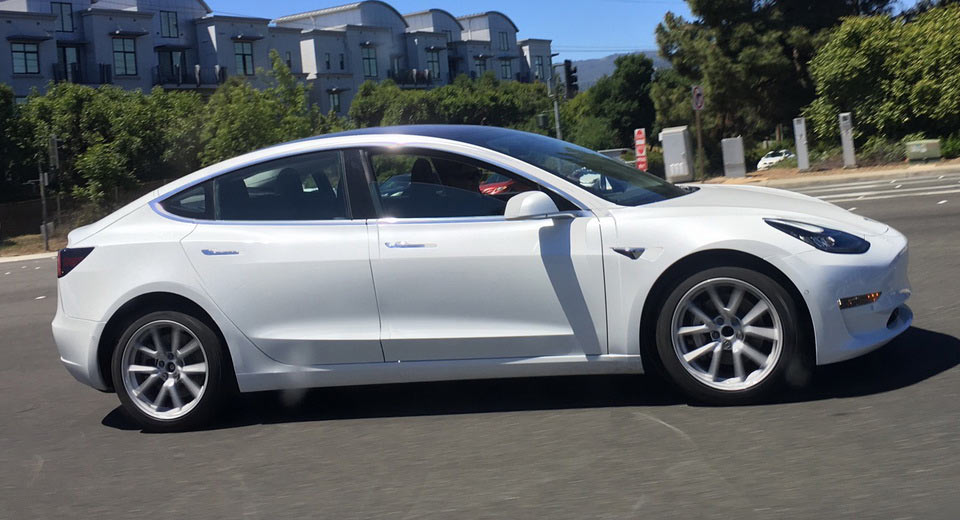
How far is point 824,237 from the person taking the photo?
491 centimetres

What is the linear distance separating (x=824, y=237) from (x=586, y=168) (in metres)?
1.32

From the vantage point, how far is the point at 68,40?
6206 cm

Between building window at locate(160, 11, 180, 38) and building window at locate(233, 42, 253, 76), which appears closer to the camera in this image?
building window at locate(160, 11, 180, 38)

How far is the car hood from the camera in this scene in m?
5.02

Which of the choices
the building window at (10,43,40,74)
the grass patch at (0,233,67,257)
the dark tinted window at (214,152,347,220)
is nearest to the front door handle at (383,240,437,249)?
the dark tinted window at (214,152,347,220)

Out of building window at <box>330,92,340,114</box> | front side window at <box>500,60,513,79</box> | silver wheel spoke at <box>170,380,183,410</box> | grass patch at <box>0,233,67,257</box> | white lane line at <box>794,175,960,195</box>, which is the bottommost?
silver wheel spoke at <box>170,380,183,410</box>

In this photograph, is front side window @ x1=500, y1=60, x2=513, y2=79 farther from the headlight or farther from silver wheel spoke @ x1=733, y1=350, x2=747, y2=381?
silver wheel spoke @ x1=733, y1=350, x2=747, y2=381

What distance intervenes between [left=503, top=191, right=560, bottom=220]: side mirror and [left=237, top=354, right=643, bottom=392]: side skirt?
0.72 m

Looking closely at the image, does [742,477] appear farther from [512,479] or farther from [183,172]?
[183,172]

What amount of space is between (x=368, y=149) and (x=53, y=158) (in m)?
25.7

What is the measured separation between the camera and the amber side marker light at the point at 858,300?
4777mm

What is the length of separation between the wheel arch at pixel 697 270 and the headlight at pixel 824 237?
0.68 feet

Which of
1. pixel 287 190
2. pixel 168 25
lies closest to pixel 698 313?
pixel 287 190

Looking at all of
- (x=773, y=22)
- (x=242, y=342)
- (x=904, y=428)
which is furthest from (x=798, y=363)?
(x=773, y=22)
